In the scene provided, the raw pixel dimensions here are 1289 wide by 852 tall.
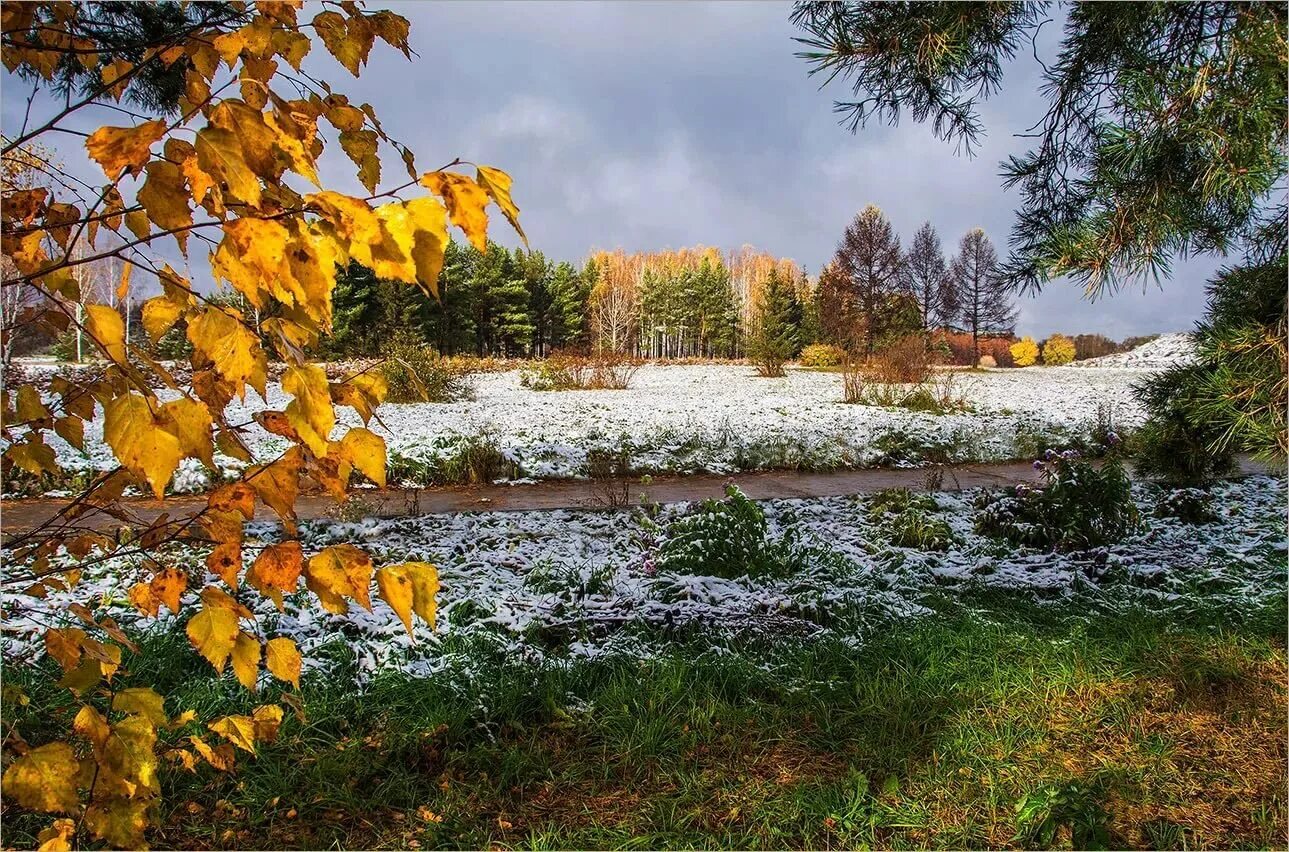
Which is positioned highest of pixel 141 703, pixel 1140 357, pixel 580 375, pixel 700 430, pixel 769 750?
pixel 1140 357

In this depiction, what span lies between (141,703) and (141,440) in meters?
0.49

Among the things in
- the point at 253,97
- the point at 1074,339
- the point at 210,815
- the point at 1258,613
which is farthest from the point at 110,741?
the point at 1074,339

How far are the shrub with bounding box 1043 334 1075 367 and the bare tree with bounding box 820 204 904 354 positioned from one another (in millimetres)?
8503

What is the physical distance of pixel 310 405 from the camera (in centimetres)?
75

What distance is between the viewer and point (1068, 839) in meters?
1.65

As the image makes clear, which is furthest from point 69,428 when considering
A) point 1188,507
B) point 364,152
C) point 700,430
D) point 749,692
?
point 700,430

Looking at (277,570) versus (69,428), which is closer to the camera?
(277,570)

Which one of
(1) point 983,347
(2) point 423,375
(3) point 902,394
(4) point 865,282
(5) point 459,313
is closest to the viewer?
(2) point 423,375

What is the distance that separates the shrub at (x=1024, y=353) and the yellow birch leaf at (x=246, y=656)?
107 ft

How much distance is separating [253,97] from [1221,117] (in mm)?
1971

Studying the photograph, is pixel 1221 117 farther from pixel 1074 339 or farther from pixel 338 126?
pixel 1074 339

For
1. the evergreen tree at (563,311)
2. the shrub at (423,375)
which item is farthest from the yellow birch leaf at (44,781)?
the evergreen tree at (563,311)

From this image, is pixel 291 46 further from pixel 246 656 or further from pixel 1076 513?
pixel 1076 513

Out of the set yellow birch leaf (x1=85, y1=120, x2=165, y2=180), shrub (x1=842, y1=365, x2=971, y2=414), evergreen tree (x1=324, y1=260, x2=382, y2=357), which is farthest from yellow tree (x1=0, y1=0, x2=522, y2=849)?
evergreen tree (x1=324, y1=260, x2=382, y2=357)
